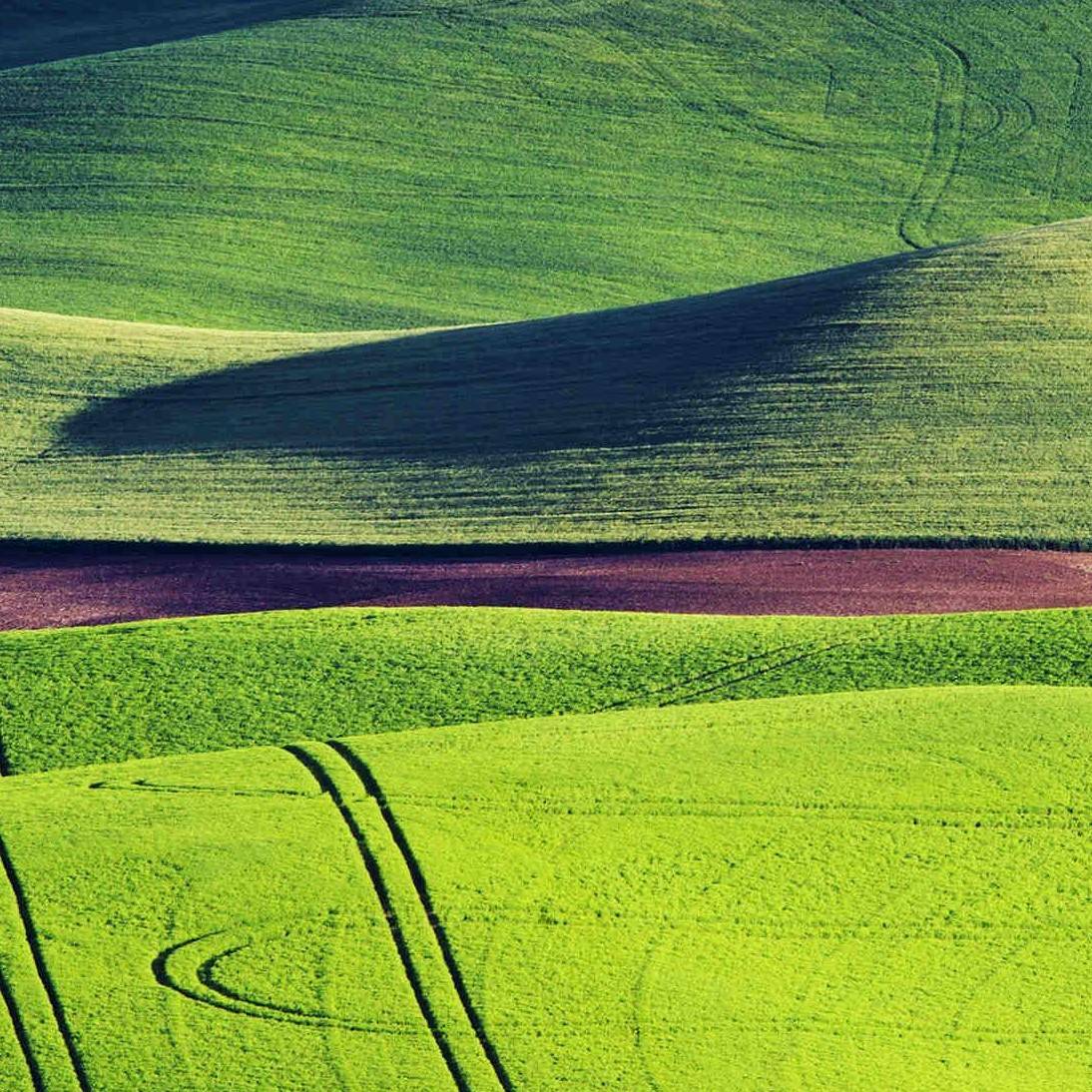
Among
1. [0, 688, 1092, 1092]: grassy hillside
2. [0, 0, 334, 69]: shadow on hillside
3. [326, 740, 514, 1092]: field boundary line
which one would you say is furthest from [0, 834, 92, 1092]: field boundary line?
[0, 0, 334, 69]: shadow on hillside

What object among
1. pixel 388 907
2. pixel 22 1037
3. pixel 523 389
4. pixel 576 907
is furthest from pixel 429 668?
pixel 523 389

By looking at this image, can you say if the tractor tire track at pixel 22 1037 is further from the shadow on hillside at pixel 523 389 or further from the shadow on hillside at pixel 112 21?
the shadow on hillside at pixel 112 21

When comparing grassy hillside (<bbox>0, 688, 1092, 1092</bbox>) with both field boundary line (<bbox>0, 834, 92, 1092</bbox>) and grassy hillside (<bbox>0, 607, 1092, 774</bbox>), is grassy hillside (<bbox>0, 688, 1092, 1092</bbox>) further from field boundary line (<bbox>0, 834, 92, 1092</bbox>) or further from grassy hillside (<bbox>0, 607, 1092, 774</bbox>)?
grassy hillside (<bbox>0, 607, 1092, 774</bbox>)

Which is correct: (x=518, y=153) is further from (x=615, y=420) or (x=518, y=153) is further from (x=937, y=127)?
(x=615, y=420)

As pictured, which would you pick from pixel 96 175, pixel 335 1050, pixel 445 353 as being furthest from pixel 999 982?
pixel 96 175

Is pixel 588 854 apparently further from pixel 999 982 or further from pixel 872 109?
pixel 872 109

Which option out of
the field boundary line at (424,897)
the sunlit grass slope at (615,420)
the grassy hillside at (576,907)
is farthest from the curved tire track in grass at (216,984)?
the sunlit grass slope at (615,420)
